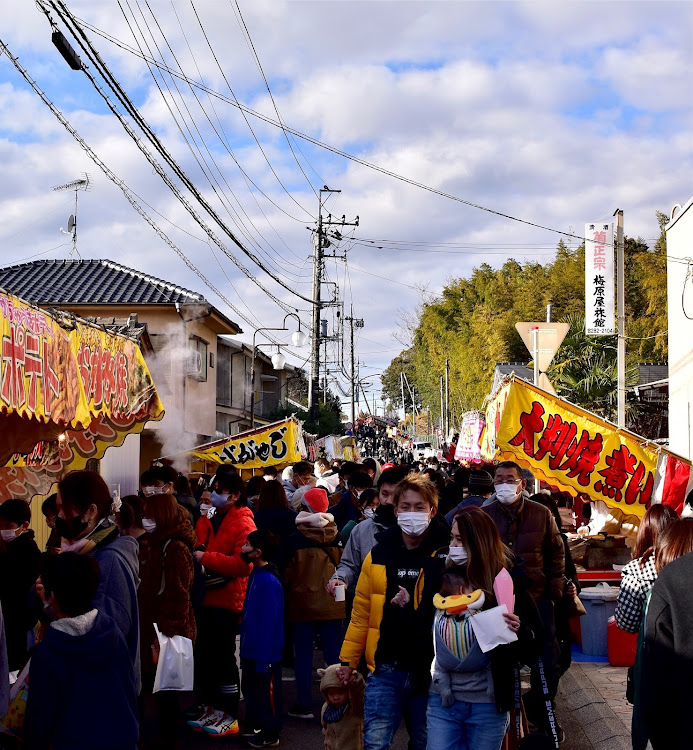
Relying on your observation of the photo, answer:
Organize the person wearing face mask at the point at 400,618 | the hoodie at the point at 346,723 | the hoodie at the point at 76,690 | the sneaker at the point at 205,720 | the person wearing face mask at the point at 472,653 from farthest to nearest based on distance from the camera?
the sneaker at the point at 205,720 → the hoodie at the point at 346,723 → the person wearing face mask at the point at 400,618 → the person wearing face mask at the point at 472,653 → the hoodie at the point at 76,690

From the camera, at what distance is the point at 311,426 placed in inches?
1248

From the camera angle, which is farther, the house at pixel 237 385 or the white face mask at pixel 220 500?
the house at pixel 237 385

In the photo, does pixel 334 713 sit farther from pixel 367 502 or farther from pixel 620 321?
pixel 620 321

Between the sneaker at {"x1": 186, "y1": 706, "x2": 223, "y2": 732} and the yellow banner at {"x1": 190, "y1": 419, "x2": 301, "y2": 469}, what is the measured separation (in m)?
9.40

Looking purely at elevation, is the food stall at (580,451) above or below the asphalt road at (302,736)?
above

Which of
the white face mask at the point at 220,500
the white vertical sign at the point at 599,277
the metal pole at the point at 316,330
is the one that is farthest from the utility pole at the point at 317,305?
the white face mask at the point at 220,500

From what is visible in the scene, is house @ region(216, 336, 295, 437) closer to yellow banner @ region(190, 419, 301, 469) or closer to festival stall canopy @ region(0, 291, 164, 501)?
yellow banner @ region(190, 419, 301, 469)

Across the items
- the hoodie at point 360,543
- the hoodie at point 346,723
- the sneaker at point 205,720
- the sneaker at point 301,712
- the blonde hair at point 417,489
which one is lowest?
the sneaker at point 301,712

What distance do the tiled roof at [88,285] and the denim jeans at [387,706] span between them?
21.6 m

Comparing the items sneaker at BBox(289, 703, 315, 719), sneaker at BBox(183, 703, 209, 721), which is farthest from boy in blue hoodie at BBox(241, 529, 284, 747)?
sneaker at BBox(289, 703, 315, 719)

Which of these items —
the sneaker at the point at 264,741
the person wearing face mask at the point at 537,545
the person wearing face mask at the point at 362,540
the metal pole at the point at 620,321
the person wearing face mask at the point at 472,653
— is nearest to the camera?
the person wearing face mask at the point at 472,653

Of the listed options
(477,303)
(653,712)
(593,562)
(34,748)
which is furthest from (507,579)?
(477,303)

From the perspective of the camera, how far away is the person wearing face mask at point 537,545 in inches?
247

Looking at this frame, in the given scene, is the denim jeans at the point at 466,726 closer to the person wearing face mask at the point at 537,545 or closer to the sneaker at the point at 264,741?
the person wearing face mask at the point at 537,545
